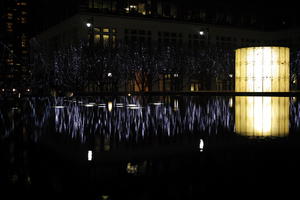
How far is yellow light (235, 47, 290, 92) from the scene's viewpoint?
38656mm

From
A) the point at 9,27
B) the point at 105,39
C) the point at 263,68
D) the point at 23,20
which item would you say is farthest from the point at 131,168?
the point at 23,20

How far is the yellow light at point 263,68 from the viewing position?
3866 centimetres

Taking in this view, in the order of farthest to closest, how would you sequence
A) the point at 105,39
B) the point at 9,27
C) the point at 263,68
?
the point at 9,27, the point at 105,39, the point at 263,68

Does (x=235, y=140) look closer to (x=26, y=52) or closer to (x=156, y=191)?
(x=156, y=191)

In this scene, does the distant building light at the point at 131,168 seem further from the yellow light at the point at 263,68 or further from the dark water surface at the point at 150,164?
the yellow light at the point at 263,68

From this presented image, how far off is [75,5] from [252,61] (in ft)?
90.1

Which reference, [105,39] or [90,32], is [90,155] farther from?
[105,39]

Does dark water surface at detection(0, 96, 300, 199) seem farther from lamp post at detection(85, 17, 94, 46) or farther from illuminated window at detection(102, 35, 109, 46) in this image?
illuminated window at detection(102, 35, 109, 46)

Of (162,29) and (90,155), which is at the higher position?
(162,29)

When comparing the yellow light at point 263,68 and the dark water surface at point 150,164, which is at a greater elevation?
the yellow light at point 263,68

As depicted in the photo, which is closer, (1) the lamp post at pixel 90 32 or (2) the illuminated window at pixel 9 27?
(1) the lamp post at pixel 90 32

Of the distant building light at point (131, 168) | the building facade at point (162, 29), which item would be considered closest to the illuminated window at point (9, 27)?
the building facade at point (162, 29)

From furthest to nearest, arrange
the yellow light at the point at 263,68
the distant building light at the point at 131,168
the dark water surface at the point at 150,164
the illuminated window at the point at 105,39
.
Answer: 1. the illuminated window at the point at 105,39
2. the yellow light at the point at 263,68
3. the distant building light at the point at 131,168
4. the dark water surface at the point at 150,164

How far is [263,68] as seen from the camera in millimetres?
38875
